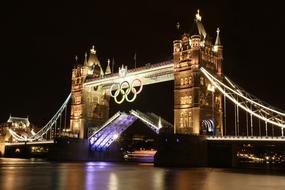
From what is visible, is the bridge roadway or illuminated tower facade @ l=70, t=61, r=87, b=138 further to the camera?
illuminated tower facade @ l=70, t=61, r=87, b=138

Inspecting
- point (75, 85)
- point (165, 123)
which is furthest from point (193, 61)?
point (75, 85)

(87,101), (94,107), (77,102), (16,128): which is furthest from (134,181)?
(16,128)

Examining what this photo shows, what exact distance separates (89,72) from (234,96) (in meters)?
34.9

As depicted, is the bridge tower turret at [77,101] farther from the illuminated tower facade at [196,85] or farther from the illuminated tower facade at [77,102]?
the illuminated tower facade at [196,85]

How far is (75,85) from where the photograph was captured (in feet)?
277

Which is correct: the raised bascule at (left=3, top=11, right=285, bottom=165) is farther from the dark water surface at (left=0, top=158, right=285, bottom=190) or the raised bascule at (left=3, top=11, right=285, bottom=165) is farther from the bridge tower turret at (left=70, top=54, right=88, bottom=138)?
the dark water surface at (left=0, top=158, right=285, bottom=190)

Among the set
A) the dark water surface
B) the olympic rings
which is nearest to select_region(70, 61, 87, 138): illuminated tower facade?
the olympic rings

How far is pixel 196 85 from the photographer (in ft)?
187

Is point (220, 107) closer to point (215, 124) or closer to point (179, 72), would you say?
point (215, 124)

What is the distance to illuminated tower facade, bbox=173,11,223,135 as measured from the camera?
5678 centimetres

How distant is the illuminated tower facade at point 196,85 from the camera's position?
56781 millimetres

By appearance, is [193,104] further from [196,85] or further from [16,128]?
[16,128]

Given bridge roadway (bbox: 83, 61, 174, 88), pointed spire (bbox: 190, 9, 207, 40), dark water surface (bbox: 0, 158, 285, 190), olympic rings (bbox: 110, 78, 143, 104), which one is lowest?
dark water surface (bbox: 0, 158, 285, 190)

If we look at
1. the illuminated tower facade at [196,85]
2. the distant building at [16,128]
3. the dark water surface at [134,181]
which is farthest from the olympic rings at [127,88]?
the distant building at [16,128]
